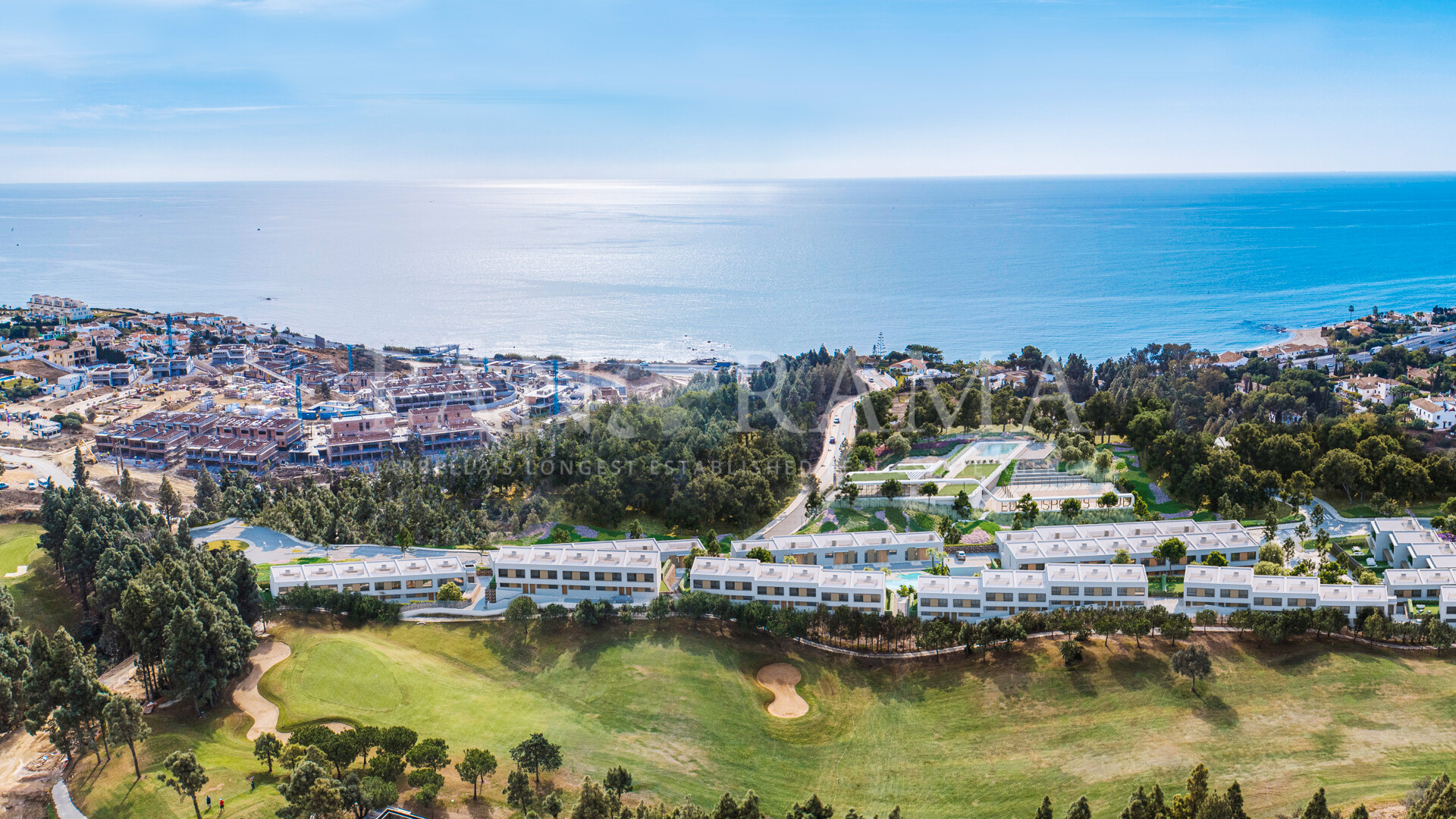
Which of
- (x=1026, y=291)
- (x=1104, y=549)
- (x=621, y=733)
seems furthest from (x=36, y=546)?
(x=1026, y=291)

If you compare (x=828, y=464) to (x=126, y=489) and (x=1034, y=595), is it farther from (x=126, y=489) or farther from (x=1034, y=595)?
(x=126, y=489)

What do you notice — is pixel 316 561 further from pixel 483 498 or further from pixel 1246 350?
pixel 1246 350

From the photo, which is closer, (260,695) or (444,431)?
(260,695)

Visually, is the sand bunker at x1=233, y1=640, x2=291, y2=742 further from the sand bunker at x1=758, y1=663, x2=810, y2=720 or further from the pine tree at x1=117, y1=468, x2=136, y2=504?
the pine tree at x1=117, y1=468, x2=136, y2=504

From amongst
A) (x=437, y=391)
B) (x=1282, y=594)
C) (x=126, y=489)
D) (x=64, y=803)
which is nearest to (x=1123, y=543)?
(x=1282, y=594)

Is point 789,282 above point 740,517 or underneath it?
above

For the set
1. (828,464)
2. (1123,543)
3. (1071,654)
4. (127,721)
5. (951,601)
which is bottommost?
(127,721)

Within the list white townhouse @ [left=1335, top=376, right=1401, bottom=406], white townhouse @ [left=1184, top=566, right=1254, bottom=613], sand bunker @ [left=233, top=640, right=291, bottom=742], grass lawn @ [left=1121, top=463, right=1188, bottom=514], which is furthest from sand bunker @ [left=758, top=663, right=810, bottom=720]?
white townhouse @ [left=1335, top=376, right=1401, bottom=406]
